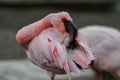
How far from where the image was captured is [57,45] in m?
3.34

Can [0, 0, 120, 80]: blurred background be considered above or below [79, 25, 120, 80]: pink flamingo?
above

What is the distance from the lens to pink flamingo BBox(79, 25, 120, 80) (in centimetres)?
510

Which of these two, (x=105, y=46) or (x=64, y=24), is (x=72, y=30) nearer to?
(x=64, y=24)

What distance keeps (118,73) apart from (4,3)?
13.0 ft

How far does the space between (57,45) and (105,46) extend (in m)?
1.84

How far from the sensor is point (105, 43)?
5.12 meters

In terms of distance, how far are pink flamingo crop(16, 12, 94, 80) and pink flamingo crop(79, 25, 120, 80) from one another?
5.11 ft

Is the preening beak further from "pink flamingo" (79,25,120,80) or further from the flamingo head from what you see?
"pink flamingo" (79,25,120,80)

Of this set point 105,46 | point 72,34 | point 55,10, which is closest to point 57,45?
point 72,34

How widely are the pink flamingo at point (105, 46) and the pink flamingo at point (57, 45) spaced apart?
156 cm

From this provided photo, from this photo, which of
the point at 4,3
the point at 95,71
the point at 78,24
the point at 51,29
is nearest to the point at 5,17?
the point at 4,3

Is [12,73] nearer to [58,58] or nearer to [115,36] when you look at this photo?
[115,36]

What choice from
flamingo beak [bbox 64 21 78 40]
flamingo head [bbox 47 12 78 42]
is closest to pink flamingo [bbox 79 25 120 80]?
flamingo head [bbox 47 12 78 42]

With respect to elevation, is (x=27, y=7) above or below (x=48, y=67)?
above
